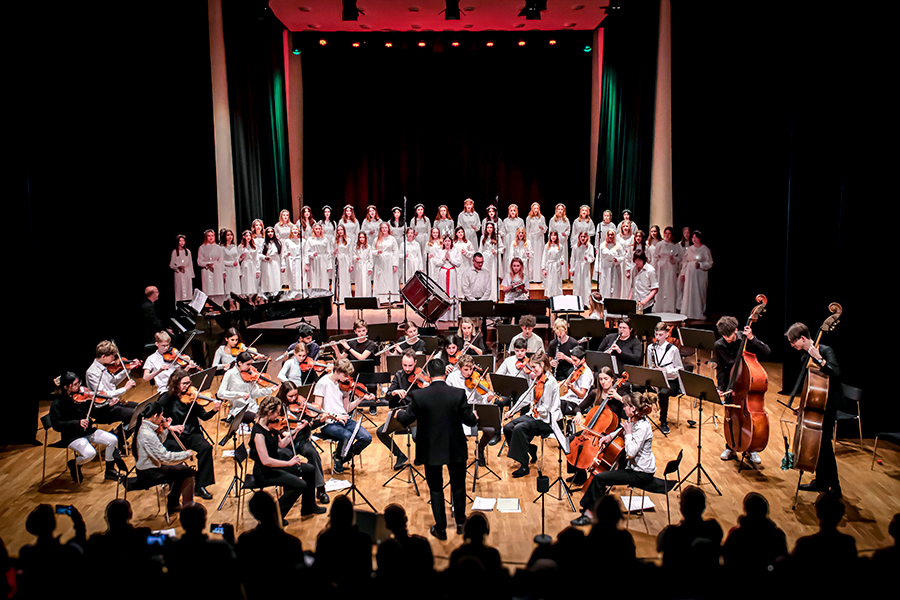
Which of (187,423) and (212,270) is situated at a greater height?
(212,270)

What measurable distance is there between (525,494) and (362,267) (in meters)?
8.15

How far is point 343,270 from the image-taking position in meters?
14.2

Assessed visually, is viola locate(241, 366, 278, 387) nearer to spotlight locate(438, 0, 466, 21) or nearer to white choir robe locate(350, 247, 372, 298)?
white choir robe locate(350, 247, 372, 298)

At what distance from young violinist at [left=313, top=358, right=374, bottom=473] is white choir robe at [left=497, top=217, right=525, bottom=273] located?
7255 millimetres

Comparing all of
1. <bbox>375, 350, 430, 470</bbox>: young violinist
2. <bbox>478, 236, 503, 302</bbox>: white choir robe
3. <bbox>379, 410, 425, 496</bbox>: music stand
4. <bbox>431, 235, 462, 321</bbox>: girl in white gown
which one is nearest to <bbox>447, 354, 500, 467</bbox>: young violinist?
<bbox>375, 350, 430, 470</bbox>: young violinist

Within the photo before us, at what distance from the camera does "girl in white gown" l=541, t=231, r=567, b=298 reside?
42.8ft

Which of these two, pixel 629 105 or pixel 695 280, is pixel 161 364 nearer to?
pixel 695 280

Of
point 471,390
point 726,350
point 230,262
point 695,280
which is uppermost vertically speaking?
point 230,262

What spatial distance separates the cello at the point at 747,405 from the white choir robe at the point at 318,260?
9.17 metres

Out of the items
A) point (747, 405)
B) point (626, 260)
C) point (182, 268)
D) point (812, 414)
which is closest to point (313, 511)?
point (747, 405)

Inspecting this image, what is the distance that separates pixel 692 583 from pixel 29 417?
7.71 meters

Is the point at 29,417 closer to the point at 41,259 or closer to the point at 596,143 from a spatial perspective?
the point at 41,259

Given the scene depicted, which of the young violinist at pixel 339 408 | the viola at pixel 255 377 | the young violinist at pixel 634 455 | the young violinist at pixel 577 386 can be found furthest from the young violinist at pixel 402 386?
the young violinist at pixel 634 455

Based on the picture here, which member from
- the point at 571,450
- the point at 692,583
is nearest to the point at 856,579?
the point at 692,583
